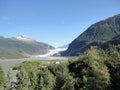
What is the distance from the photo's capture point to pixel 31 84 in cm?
4741

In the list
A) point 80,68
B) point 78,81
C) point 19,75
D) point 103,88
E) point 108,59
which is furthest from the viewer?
point 80,68

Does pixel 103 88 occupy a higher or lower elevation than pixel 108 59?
lower

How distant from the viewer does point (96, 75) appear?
4153cm

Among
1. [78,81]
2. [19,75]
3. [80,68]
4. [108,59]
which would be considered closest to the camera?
[19,75]

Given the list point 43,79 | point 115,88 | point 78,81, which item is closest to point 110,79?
point 115,88

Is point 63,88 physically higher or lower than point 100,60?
lower

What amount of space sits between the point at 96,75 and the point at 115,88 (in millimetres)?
3922

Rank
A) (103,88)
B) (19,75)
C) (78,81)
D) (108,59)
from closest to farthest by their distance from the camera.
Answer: (103,88) < (19,75) < (108,59) < (78,81)

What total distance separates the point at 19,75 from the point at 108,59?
52.1ft

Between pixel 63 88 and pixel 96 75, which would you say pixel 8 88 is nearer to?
pixel 63 88

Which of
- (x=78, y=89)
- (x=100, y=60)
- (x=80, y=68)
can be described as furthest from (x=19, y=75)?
(x=80, y=68)

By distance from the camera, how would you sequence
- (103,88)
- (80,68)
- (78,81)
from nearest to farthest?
(103,88), (78,81), (80,68)

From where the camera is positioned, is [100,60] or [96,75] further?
[100,60]

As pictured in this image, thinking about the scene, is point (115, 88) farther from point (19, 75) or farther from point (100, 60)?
point (19, 75)
